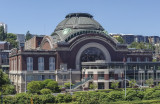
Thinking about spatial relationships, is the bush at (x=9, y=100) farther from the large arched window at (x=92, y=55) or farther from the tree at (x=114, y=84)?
the large arched window at (x=92, y=55)

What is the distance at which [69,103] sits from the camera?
53.8 meters

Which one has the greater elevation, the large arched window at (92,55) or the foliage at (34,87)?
the large arched window at (92,55)

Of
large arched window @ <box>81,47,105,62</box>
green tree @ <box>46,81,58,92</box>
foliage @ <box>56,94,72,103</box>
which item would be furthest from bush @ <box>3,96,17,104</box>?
large arched window @ <box>81,47,105,62</box>

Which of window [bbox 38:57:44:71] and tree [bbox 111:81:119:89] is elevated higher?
window [bbox 38:57:44:71]

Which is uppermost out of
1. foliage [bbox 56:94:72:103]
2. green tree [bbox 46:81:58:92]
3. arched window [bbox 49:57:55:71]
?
arched window [bbox 49:57:55:71]

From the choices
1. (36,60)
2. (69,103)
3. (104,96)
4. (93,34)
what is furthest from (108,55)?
(69,103)

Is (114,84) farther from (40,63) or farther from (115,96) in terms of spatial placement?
(115,96)

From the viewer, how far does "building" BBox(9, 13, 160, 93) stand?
84062 mm

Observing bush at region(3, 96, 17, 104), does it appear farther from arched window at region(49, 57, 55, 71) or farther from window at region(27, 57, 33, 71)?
arched window at region(49, 57, 55, 71)

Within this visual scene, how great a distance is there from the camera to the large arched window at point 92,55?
90394 millimetres

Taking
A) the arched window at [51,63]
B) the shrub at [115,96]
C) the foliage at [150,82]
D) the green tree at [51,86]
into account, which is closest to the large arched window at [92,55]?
the arched window at [51,63]

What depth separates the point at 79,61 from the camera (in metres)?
89.2

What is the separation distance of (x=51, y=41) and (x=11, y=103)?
41822mm

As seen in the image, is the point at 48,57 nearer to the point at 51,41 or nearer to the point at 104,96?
the point at 51,41
